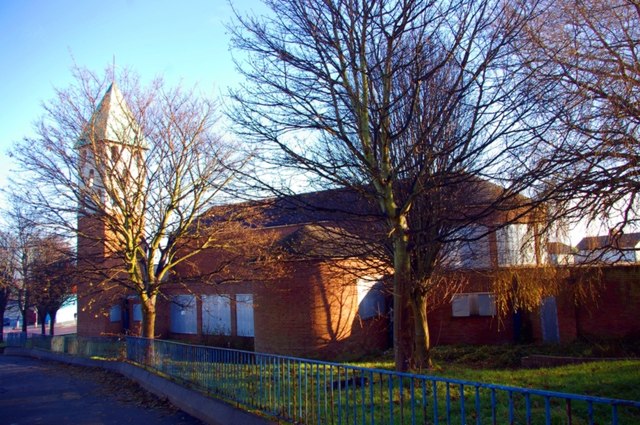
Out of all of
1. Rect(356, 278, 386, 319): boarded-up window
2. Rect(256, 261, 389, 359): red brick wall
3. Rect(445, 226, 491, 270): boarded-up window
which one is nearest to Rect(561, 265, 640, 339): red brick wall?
Result: Rect(445, 226, 491, 270): boarded-up window

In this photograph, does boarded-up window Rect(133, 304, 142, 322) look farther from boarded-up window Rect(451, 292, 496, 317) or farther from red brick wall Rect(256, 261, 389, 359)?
boarded-up window Rect(451, 292, 496, 317)

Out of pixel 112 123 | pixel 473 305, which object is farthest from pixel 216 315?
pixel 473 305

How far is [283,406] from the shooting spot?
6.72 meters

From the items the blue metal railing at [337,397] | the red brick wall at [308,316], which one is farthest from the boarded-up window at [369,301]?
the blue metal railing at [337,397]

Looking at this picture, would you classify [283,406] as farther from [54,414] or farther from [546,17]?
[546,17]

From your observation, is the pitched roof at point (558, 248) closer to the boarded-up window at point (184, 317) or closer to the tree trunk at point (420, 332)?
the tree trunk at point (420, 332)

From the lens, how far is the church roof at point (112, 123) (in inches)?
632

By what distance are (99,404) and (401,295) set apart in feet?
23.2

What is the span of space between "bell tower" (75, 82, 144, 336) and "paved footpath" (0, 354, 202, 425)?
9.84 feet

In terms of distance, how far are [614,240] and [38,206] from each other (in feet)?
49.3

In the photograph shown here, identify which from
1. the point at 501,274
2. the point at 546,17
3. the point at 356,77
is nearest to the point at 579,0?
the point at 546,17

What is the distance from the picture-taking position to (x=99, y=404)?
1060cm

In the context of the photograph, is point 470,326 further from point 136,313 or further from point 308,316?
point 136,313

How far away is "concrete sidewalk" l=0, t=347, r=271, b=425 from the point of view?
8406mm
